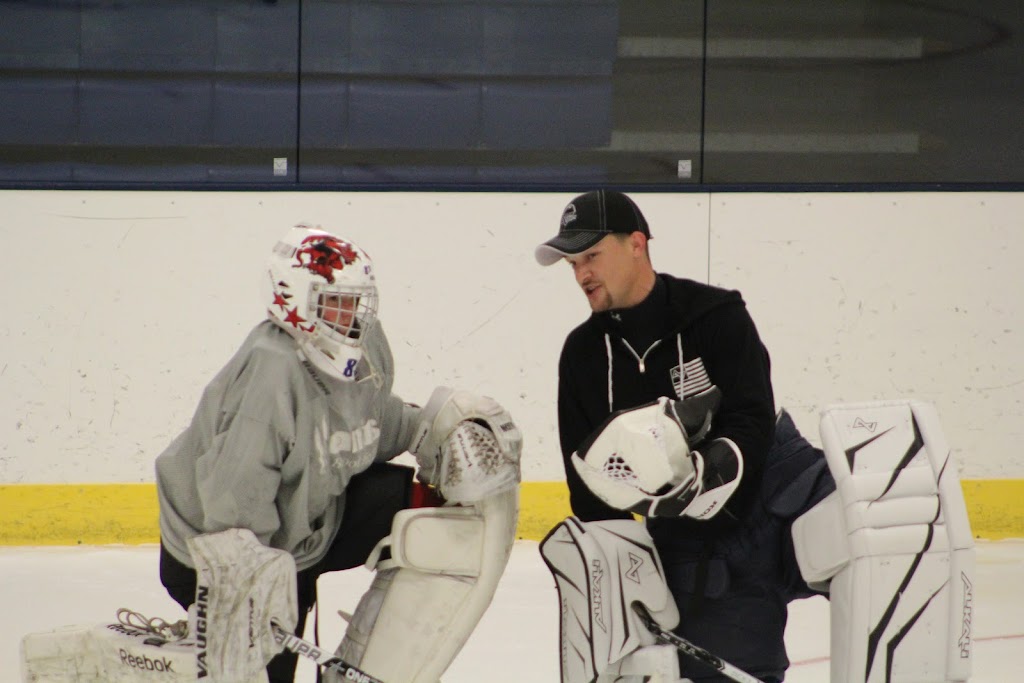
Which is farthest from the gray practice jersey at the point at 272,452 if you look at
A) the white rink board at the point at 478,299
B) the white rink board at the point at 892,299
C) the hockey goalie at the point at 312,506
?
the white rink board at the point at 892,299

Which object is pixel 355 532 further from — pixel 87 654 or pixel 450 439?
pixel 87 654

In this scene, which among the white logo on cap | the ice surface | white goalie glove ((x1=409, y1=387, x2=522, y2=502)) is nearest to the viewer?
white goalie glove ((x1=409, y1=387, x2=522, y2=502))

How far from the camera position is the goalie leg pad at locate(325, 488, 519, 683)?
2.20m

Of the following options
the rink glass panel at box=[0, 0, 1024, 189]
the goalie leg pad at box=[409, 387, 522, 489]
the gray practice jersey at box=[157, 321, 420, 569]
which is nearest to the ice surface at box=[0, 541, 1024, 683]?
the goalie leg pad at box=[409, 387, 522, 489]

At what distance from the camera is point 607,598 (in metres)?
2.19

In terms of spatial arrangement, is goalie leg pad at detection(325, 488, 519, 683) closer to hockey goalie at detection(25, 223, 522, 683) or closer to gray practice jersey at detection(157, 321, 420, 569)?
hockey goalie at detection(25, 223, 522, 683)

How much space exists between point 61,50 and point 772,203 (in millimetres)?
2418

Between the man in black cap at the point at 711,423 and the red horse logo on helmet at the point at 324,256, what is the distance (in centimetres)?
39

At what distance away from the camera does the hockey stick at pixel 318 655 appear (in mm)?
2029

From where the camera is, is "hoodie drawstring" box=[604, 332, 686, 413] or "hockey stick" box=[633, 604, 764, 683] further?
"hoodie drawstring" box=[604, 332, 686, 413]

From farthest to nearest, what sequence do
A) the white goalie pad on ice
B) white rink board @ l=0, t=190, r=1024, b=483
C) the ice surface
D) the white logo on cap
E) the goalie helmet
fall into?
white rink board @ l=0, t=190, r=1024, b=483 → the ice surface → the white logo on cap → the goalie helmet → the white goalie pad on ice

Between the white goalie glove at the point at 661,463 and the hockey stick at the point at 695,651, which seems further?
the hockey stick at the point at 695,651

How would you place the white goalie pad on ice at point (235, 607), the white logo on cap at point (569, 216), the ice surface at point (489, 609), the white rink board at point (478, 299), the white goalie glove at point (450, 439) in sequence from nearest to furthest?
the white goalie pad on ice at point (235, 607) → the white goalie glove at point (450, 439) → the white logo on cap at point (569, 216) → the ice surface at point (489, 609) → the white rink board at point (478, 299)

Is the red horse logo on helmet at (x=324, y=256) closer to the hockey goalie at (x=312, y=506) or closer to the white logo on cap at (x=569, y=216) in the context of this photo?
the hockey goalie at (x=312, y=506)
